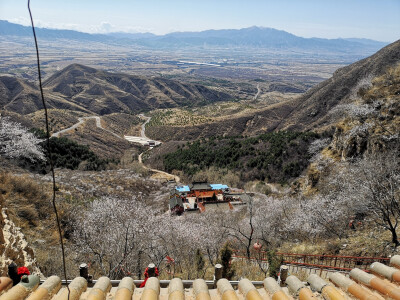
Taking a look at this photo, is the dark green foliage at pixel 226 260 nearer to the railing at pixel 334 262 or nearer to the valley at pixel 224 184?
the valley at pixel 224 184

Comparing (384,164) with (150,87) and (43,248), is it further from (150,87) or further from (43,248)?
(150,87)

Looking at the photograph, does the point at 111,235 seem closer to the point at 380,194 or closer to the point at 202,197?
the point at 380,194

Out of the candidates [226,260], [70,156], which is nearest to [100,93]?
[70,156]

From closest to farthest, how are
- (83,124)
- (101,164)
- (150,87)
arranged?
(101,164) → (83,124) → (150,87)

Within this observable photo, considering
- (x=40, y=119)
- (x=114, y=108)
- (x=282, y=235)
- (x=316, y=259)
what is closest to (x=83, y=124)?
(x=40, y=119)

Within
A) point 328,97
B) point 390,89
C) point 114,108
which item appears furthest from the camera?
point 114,108

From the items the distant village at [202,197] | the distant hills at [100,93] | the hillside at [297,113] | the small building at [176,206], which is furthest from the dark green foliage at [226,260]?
the distant hills at [100,93]

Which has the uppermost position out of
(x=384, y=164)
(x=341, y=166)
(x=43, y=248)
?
(x=384, y=164)
